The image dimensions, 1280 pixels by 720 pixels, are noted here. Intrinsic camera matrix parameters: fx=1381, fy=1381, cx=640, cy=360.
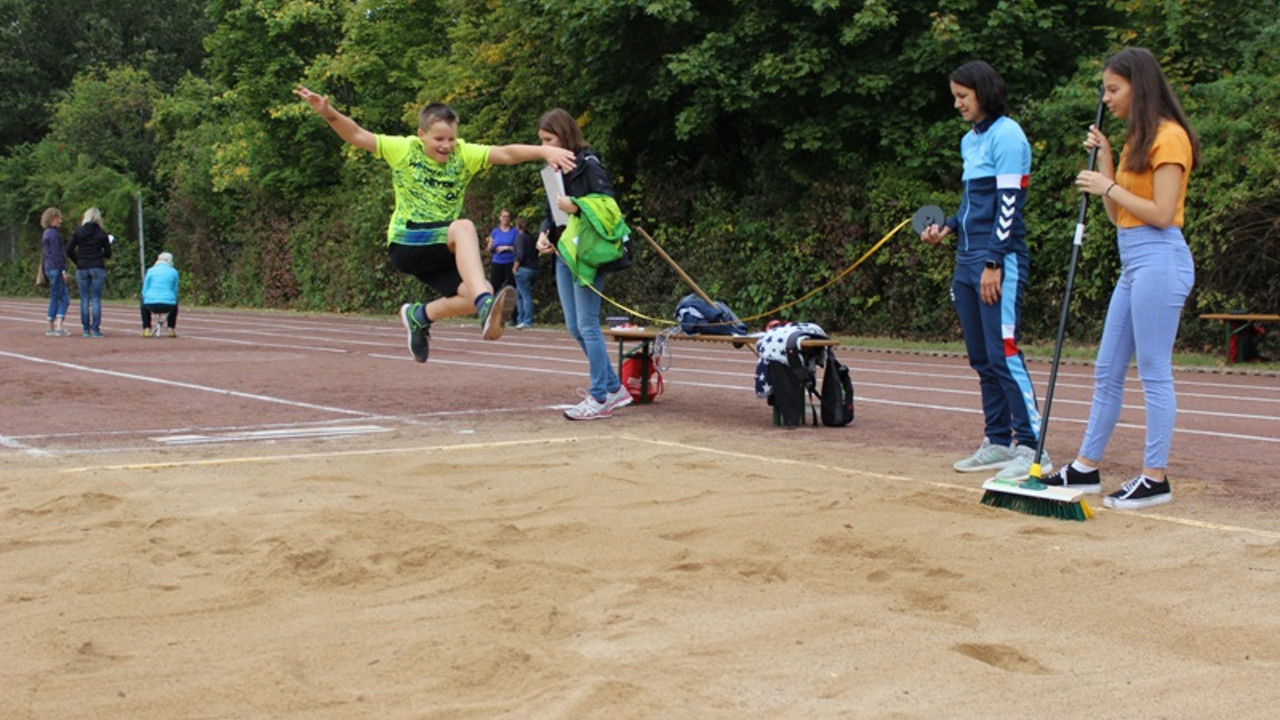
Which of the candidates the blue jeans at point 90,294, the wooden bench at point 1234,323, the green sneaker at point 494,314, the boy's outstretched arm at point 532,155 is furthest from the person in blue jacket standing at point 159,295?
the wooden bench at point 1234,323

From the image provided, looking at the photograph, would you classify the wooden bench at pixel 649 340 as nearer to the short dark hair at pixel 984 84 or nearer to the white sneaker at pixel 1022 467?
the white sneaker at pixel 1022 467

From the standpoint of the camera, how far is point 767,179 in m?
22.0

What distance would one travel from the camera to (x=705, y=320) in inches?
411

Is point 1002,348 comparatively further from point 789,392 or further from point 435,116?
point 435,116

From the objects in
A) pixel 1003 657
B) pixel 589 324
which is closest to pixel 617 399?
pixel 589 324

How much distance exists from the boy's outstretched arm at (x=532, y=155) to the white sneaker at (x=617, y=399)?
6.24 feet

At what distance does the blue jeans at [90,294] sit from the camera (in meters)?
20.5

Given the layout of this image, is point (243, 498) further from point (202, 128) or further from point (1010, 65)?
point (202, 128)

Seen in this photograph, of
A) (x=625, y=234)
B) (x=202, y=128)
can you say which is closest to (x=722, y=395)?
(x=625, y=234)

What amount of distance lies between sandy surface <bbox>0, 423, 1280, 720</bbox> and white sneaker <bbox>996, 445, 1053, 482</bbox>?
Answer: 33 cm

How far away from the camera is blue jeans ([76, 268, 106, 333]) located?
2055 centimetres

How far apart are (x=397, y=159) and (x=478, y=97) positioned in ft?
56.9

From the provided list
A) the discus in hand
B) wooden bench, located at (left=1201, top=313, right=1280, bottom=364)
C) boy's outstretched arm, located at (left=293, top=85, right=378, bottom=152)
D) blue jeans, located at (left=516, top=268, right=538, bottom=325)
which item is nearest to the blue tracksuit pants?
the discus in hand

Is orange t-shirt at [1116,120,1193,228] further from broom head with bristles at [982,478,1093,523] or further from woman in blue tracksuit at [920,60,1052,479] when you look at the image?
broom head with bristles at [982,478,1093,523]
